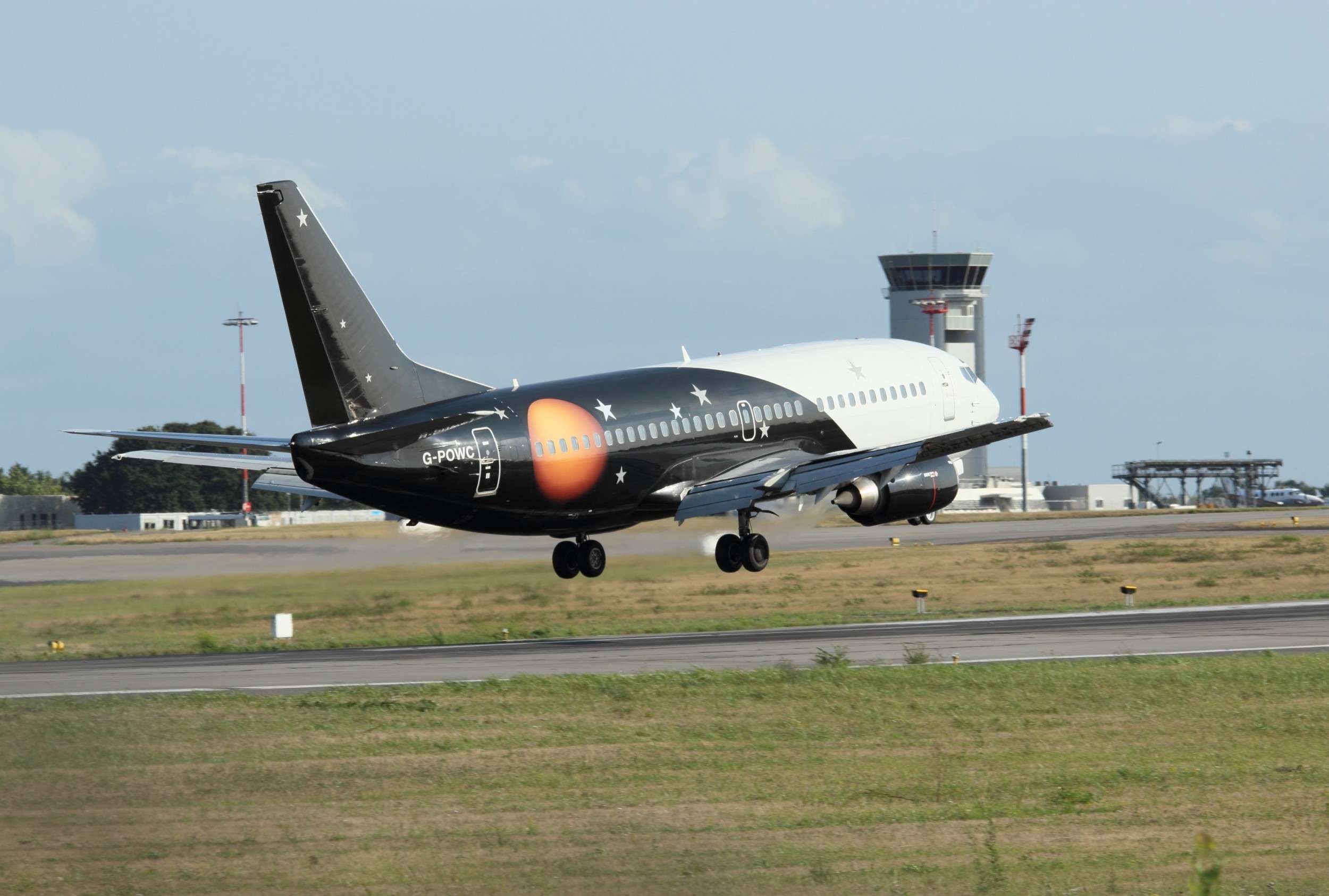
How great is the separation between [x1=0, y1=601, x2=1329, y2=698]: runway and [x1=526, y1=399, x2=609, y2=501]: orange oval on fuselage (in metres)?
4.88

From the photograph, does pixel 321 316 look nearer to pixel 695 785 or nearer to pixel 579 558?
pixel 579 558

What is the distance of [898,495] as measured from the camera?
49938 mm

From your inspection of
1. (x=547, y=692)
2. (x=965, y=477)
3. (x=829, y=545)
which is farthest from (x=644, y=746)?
(x=965, y=477)

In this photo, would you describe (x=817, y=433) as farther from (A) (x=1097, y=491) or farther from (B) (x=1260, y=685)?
(A) (x=1097, y=491)

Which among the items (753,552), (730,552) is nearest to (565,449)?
(730,552)

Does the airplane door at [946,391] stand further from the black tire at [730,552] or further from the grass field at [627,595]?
the black tire at [730,552]

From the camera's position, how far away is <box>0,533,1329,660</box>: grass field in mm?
56750

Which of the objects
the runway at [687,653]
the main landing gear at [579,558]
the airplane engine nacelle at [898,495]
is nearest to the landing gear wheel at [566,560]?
the main landing gear at [579,558]

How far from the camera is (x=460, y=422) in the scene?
1666 inches

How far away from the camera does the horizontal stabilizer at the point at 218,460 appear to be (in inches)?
1863

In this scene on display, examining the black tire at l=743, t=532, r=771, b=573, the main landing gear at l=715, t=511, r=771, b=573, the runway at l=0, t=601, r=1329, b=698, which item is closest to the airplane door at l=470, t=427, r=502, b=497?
the runway at l=0, t=601, r=1329, b=698

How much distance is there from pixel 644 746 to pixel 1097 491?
16292 centimetres

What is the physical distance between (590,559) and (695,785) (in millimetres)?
24106

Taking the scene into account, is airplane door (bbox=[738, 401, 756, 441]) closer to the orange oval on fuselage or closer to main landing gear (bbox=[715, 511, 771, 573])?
main landing gear (bbox=[715, 511, 771, 573])
